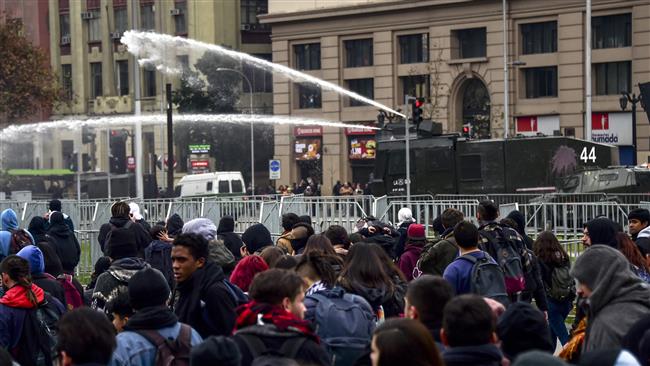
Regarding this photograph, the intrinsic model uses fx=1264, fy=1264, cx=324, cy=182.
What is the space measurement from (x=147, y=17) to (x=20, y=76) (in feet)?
61.4

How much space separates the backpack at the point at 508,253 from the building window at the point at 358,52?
49.5 meters

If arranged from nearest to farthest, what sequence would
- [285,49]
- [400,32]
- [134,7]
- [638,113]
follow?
[134,7] → [638,113] → [400,32] → [285,49]

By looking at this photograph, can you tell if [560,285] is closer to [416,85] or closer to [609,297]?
[609,297]

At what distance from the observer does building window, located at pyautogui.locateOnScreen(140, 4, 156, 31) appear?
73.9 metres

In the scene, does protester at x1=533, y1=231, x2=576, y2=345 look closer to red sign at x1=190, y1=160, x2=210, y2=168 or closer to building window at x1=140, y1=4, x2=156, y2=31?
red sign at x1=190, y1=160, x2=210, y2=168

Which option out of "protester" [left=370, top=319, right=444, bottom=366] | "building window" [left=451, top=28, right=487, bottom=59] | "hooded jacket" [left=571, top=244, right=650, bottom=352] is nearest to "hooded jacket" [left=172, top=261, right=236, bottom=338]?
→ "hooded jacket" [left=571, top=244, right=650, bottom=352]

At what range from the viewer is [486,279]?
384 inches

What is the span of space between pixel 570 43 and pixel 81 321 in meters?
48.3

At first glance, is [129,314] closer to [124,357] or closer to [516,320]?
[124,357]

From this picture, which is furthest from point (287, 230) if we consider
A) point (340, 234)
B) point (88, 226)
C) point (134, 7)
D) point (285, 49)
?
point (285, 49)

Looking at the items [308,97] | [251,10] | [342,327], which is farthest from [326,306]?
[251,10]

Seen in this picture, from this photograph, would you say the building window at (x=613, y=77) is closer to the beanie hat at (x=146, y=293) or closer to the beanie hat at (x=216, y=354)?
the beanie hat at (x=146, y=293)

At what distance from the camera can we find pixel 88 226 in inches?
1024

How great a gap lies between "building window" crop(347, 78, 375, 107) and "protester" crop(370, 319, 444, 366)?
5539 cm
